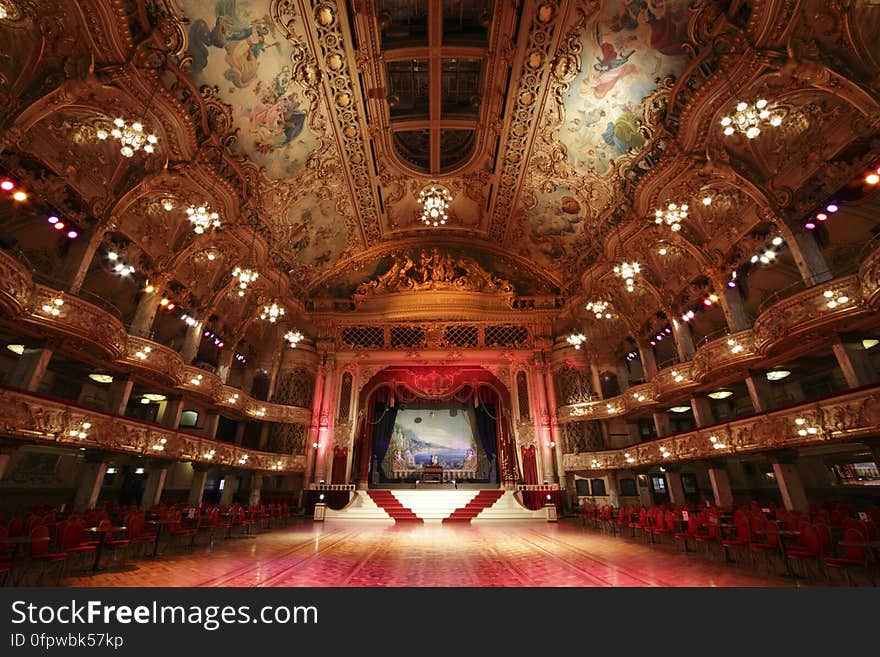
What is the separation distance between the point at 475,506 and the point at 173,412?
1259 centimetres

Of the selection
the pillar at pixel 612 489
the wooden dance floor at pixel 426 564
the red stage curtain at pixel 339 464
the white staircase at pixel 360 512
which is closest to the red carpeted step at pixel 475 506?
the white staircase at pixel 360 512

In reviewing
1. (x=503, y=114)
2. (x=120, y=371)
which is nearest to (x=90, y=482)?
(x=120, y=371)

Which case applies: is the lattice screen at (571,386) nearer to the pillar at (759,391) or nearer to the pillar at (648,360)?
the pillar at (648,360)

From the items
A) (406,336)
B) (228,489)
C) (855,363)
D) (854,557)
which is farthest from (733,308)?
(228,489)

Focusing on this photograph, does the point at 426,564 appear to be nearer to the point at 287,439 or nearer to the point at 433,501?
the point at 433,501

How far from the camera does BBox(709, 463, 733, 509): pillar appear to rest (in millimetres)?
12630

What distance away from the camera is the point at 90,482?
1089 centimetres

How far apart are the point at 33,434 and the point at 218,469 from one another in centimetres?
876

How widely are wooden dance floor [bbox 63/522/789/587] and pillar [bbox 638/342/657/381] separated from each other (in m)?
7.85

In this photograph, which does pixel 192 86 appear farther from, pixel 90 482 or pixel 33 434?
pixel 90 482

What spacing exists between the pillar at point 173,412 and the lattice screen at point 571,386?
16.5m

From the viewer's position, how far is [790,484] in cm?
1053

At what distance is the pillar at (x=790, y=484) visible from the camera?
1042 centimetres

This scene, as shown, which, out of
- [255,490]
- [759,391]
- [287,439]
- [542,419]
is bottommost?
[255,490]
